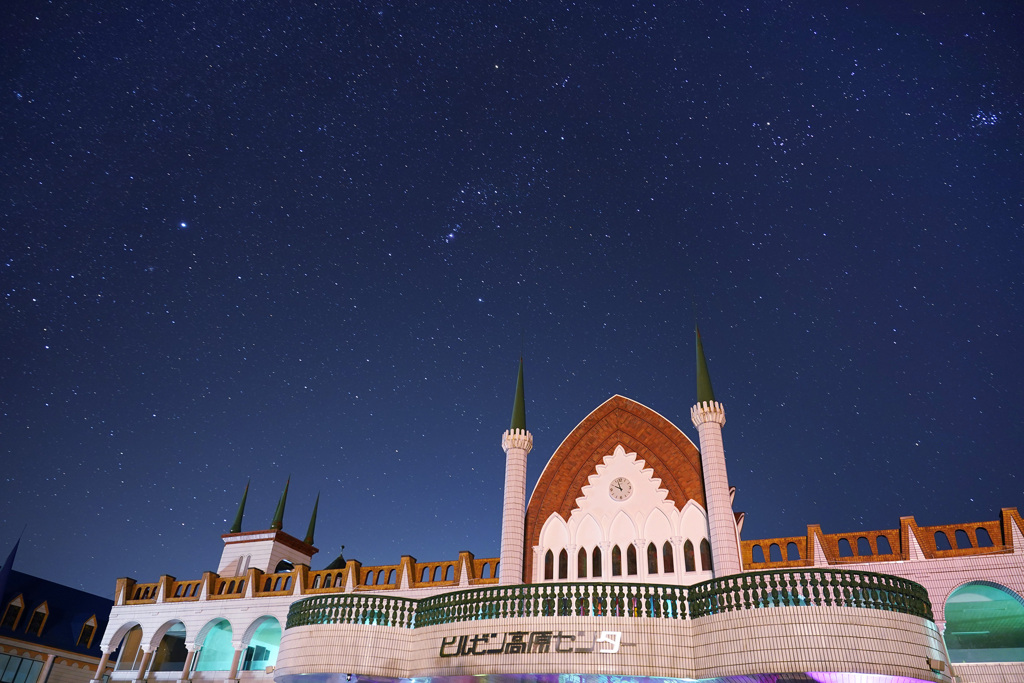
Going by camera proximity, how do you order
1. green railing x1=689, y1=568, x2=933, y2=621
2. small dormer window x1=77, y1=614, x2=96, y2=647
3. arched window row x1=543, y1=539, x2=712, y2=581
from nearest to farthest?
green railing x1=689, y1=568, x2=933, y2=621, arched window row x1=543, y1=539, x2=712, y2=581, small dormer window x1=77, y1=614, x2=96, y2=647

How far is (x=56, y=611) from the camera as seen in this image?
155 feet

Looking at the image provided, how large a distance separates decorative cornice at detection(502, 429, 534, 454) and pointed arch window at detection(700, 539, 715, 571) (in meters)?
9.24

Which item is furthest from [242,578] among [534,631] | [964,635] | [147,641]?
[964,635]

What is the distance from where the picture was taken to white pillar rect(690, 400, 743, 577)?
27578 millimetres

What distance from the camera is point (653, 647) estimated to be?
14062 mm

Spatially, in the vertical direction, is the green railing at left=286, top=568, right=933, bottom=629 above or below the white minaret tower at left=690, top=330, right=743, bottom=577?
below

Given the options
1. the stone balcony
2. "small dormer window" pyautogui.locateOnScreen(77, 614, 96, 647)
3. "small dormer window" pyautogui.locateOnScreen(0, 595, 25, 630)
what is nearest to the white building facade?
the stone balcony

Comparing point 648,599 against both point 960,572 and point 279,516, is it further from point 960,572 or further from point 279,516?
point 279,516

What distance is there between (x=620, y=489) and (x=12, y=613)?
40.5 meters

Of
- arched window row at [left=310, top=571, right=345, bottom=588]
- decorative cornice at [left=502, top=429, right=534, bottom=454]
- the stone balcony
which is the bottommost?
the stone balcony

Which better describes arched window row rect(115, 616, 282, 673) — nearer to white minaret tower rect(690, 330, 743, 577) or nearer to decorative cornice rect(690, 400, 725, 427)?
white minaret tower rect(690, 330, 743, 577)

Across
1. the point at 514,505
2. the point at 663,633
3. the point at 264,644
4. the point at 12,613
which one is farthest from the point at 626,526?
the point at 12,613

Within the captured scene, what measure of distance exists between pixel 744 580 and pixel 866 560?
54.7ft

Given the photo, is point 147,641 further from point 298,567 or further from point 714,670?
point 714,670
